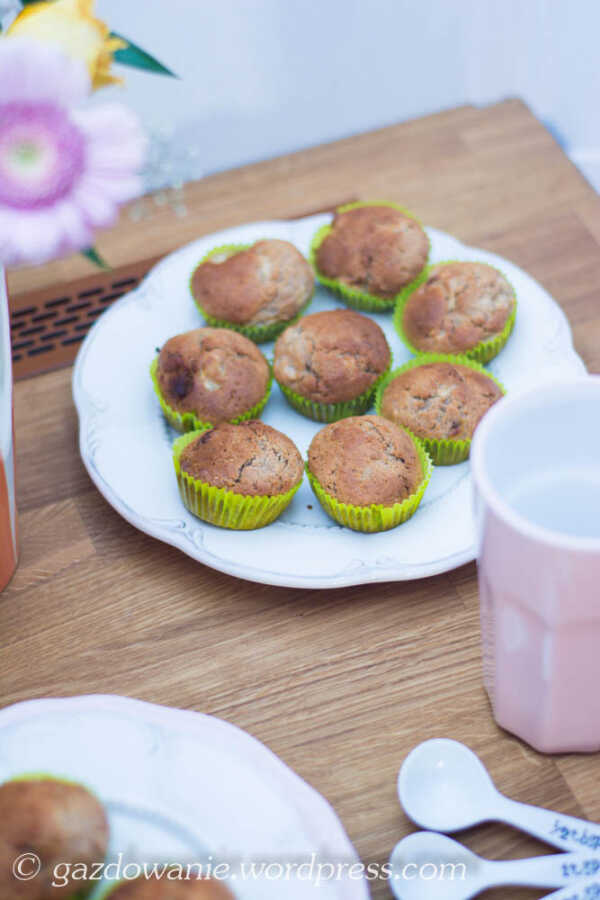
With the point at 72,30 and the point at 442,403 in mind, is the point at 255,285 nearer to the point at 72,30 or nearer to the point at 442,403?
the point at 442,403

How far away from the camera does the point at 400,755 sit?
693 mm

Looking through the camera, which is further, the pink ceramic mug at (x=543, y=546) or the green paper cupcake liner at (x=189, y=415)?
the green paper cupcake liner at (x=189, y=415)

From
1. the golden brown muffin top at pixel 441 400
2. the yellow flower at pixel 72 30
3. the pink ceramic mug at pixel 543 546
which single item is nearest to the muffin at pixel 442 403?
the golden brown muffin top at pixel 441 400

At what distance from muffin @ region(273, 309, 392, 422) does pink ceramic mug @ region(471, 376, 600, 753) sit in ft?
1.14

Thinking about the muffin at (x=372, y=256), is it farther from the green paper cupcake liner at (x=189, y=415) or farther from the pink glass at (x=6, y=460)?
the pink glass at (x=6, y=460)

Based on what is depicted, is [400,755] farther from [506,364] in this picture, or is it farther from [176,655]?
[506,364]

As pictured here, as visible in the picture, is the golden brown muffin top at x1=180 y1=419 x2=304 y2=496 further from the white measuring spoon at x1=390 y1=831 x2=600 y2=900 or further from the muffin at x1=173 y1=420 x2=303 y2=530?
the white measuring spoon at x1=390 y1=831 x2=600 y2=900

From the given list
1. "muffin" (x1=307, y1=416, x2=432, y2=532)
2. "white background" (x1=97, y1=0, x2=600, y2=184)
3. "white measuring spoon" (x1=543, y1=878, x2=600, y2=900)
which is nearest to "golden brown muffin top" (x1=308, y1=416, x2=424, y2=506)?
"muffin" (x1=307, y1=416, x2=432, y2=532)

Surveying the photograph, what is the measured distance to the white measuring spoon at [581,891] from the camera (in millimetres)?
568

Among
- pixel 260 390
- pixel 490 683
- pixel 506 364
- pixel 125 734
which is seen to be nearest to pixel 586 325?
pixel 506 364

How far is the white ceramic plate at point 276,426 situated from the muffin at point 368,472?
0.7 inches

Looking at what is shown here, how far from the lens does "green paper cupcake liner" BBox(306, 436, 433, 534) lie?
0.80m

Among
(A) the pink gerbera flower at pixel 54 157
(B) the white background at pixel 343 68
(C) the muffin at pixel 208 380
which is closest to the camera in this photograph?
(A) the pink gerbera flower at pixel 54 157

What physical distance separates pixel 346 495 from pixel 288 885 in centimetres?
33
